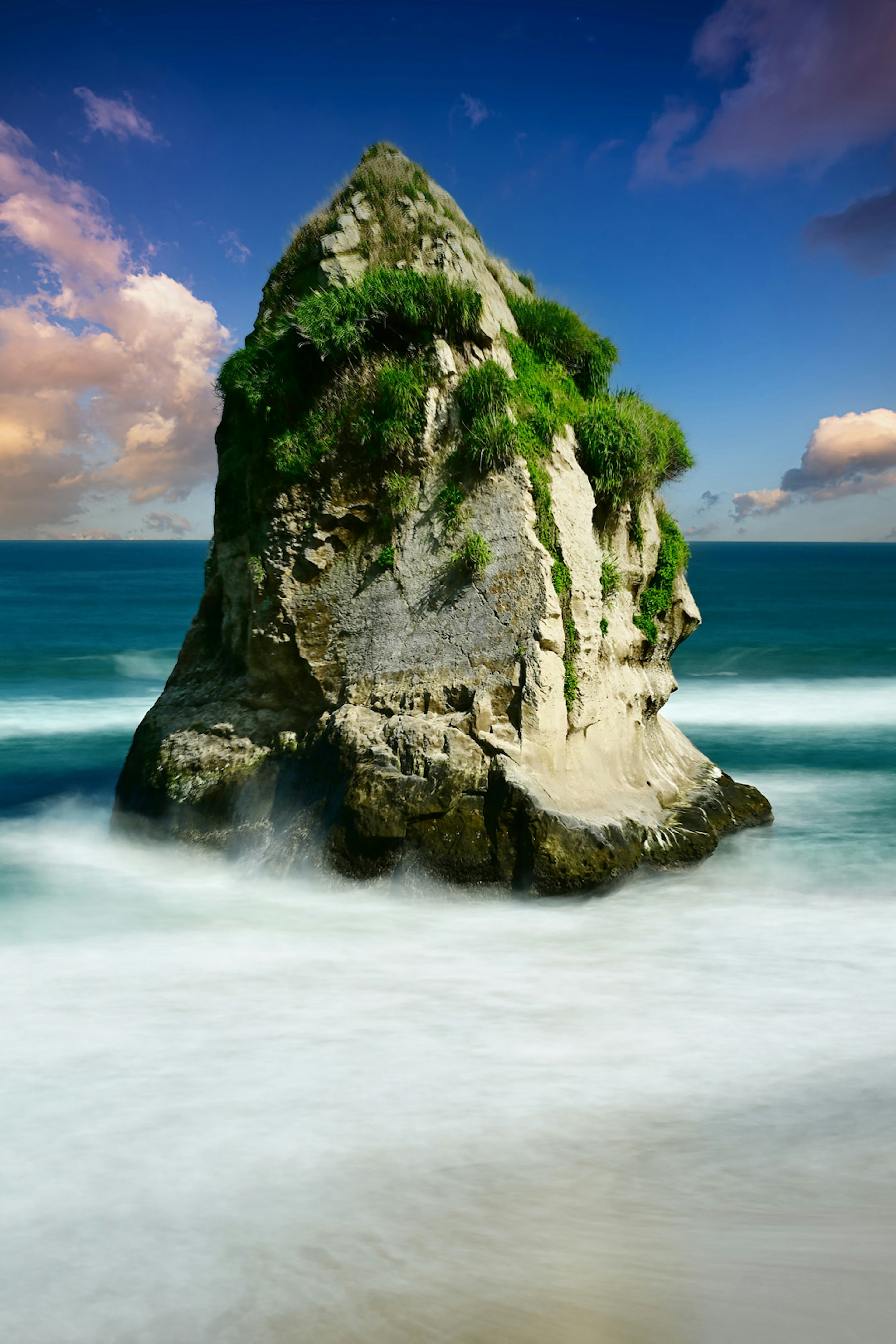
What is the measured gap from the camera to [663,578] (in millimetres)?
8945

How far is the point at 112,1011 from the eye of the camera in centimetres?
570

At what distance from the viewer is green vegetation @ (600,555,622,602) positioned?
8.27m

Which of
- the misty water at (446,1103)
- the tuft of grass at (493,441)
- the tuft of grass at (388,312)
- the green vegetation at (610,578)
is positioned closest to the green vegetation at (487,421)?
the tuft of grass at (493,441)

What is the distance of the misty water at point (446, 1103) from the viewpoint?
11.1 feet

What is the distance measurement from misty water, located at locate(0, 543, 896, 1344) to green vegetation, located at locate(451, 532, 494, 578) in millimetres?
2491

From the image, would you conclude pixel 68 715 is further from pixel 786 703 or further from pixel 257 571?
pixel 786 703

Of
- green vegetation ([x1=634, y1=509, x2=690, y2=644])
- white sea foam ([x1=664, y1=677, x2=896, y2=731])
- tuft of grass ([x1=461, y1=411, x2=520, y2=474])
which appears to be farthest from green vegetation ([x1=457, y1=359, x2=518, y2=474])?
white sea foam ([x1=664, y1=677, x2=896, y2=731])

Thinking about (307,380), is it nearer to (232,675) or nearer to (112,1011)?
(232,675)

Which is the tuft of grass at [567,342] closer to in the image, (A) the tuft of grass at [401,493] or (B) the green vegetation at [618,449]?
(B) the green vegetation at [618,449]

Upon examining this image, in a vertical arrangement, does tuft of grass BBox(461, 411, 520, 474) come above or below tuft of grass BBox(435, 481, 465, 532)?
above

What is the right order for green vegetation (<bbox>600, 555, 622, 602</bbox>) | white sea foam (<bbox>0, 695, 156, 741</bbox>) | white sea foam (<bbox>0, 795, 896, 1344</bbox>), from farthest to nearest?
white sea foam (<bbox>0, 695, 156, 741</bbox>), green vegetation (<bbox>600, 555, 622, 602</bbox>), white sea foam (<bbox>0, 795, 896, 1344</bbox>)

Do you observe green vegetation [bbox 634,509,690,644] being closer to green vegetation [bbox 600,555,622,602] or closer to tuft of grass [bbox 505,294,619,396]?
green vegetation [bbox 600,555,622,602]

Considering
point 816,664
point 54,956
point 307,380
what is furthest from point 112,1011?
point 816,664

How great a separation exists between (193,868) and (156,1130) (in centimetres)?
378
